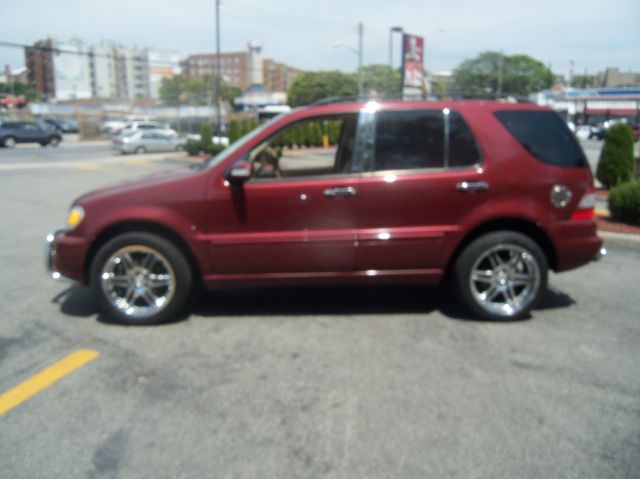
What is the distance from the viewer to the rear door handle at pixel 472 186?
4816 millimetres

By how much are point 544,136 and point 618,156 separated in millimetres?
7541

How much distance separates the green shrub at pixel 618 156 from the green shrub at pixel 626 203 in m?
→ 2.90

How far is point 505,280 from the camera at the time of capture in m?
5.00

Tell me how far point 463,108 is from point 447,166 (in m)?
0.54

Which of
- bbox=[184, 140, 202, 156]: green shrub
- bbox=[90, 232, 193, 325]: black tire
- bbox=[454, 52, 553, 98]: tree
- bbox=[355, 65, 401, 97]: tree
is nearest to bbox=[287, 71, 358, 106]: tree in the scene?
bbox=[355, 65, 401, 97]: tree

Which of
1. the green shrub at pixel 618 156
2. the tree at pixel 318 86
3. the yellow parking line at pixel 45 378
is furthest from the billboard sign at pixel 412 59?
the tree at pixel 318 86

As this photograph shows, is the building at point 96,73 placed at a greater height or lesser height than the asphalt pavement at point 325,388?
greater

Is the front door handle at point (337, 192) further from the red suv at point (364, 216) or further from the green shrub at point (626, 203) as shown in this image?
the green shrub at point (626, 203)

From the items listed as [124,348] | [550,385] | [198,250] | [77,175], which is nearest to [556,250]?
[550,385]

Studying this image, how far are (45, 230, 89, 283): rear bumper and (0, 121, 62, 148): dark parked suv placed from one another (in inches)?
1451

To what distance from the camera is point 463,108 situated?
5.00 m

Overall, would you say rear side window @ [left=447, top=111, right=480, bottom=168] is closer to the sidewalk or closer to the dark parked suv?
the sidewalk

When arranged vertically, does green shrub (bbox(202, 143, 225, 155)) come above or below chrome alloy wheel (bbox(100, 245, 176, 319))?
above

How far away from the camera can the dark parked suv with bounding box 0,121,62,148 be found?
122 ft
